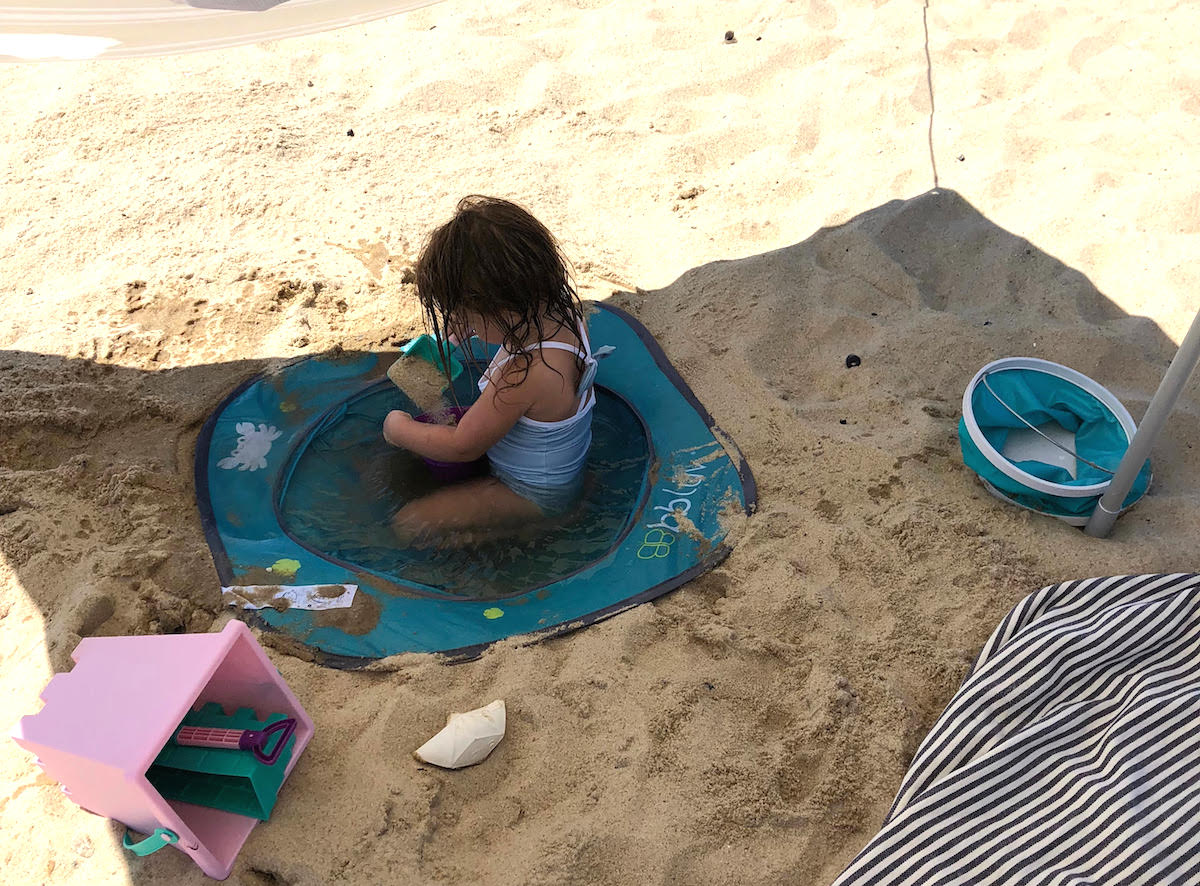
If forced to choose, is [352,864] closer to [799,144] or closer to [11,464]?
[11,464]

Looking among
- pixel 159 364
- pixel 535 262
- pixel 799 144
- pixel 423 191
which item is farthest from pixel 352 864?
pixel 799 144

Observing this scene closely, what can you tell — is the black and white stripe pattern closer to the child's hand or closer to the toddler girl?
the toddler girl

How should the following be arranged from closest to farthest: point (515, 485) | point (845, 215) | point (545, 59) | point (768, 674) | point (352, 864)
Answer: point (352, 864), point (768, 674), point (515, 485), point (845, 215), point (545, 59)

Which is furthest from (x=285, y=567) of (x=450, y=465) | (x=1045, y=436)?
(x=1045, y=436)

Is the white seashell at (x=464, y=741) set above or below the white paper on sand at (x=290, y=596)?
below

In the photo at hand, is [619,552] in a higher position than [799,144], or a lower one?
lower

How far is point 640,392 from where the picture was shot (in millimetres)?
2596

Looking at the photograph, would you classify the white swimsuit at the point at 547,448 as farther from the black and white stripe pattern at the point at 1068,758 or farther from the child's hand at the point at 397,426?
the black and white stripe pattern at the point at 1068,758

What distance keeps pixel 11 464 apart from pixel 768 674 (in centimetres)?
199

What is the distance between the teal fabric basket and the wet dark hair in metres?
1.09

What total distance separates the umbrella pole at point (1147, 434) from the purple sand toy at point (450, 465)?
1.50 metres

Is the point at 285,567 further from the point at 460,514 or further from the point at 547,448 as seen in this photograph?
the point at 547,448

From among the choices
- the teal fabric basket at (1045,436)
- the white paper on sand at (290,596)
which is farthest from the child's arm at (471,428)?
the teal fabric basket at (1045,436)

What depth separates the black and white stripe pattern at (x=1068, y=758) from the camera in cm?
146
